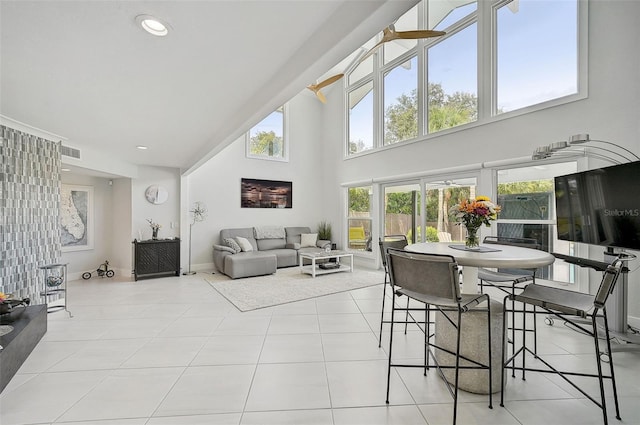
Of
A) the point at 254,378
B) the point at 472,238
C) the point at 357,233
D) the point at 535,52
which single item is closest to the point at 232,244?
the point at 357,233

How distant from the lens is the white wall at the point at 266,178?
6.49 m

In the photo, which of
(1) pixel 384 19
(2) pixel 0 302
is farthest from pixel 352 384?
(2) pixel 0 302

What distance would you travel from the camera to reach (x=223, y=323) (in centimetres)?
321

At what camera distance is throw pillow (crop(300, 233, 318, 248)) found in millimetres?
7160

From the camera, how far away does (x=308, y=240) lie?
23.6ft

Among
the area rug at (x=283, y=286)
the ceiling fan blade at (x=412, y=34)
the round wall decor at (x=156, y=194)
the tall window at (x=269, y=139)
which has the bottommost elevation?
the area rug at (x=283, y=286)

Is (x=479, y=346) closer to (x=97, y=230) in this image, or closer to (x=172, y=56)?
(x=172, y=56)

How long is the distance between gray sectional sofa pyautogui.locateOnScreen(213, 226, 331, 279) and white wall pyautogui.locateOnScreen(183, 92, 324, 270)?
30 centimetres

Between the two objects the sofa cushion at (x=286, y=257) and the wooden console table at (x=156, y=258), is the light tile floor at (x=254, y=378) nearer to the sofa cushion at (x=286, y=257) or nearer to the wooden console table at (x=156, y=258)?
the wooden console table at (x=156, y=258)

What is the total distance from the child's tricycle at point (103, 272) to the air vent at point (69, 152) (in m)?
2.63

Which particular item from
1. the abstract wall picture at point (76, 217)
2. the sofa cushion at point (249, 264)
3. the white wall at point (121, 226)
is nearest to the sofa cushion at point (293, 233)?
the sofa cushion at point (249, 264)

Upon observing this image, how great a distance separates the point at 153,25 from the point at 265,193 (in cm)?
579

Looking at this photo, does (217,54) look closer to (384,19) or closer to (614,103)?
(384,19)

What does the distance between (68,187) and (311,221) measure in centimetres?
539
